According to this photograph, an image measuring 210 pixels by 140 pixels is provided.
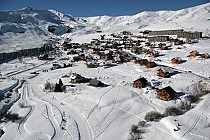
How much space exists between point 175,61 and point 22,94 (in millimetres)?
27411

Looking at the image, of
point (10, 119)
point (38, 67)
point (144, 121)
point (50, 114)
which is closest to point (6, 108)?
point (10, 119)

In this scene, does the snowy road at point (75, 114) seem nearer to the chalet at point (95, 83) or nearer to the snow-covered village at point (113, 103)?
the snow-covered village at point (113, 103)

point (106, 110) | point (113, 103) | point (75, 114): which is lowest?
point (75, 114)

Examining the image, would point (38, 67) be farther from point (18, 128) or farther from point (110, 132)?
point (110, 132)

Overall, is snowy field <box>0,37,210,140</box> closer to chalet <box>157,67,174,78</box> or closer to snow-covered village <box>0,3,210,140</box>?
snow-covered village <box>0,3,210,140</box>

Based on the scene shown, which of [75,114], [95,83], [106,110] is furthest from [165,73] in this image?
[75,114]

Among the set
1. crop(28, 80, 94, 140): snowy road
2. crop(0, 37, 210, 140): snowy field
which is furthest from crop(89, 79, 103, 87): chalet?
crop(28, 80, 94, 140): snowy road

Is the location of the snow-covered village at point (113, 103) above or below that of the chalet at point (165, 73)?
below

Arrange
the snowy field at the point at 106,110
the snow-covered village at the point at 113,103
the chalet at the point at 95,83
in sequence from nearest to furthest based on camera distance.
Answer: the snowy field at the point at 106,110 → the snow-covered village at the point at 113,103 → the chalet at the point at 95,83

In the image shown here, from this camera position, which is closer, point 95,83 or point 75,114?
point 75,114

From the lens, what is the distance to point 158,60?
53.6 metres

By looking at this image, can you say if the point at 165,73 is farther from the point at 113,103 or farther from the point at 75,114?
the point at 75,114

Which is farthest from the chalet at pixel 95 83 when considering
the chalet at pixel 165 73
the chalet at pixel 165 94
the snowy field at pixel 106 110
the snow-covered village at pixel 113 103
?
the chalet at pixel 165 94

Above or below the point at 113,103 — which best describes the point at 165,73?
above
